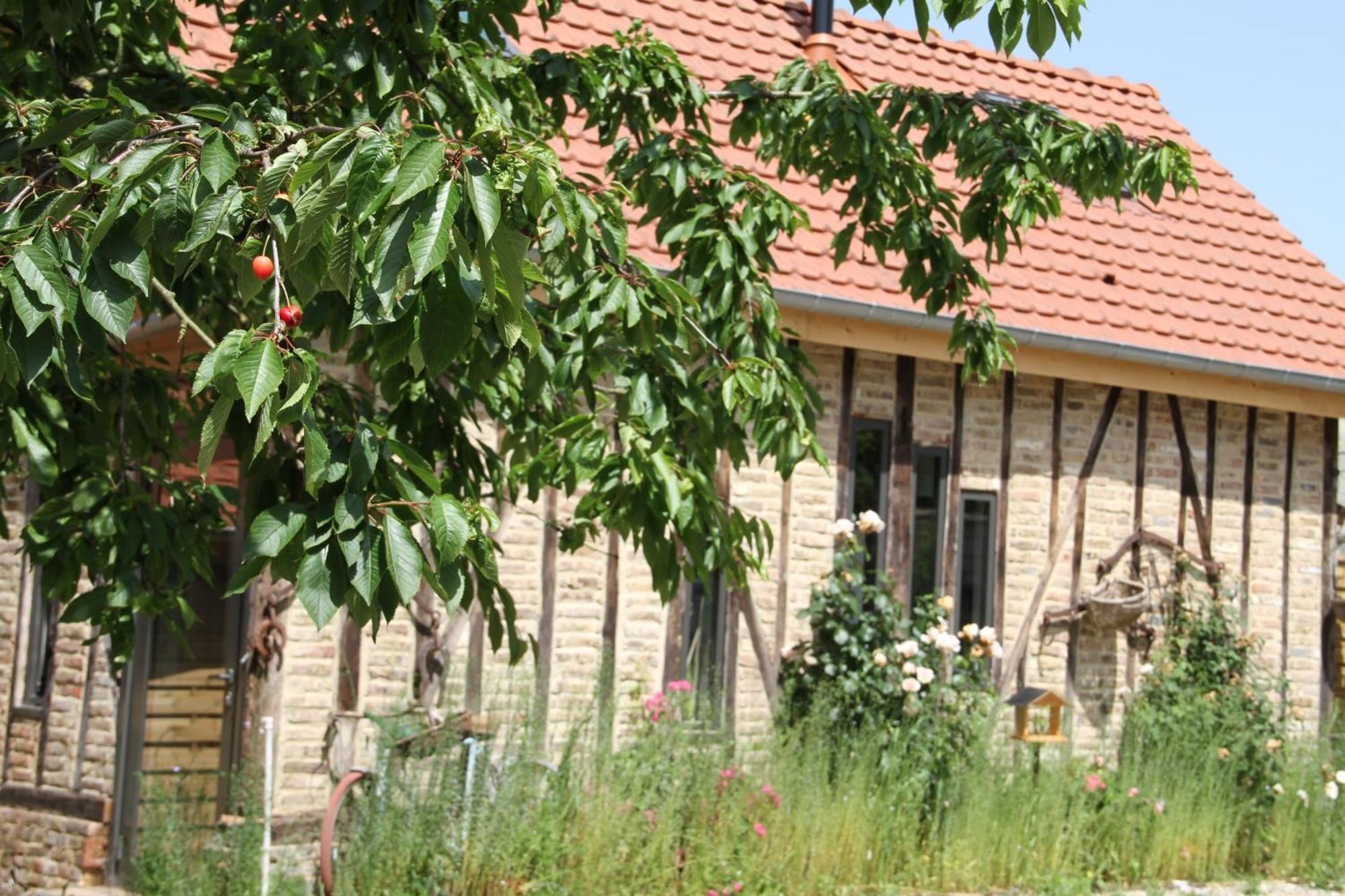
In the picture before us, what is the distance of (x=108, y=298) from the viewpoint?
244 centimetres

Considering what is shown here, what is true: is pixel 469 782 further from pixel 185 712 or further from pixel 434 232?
pixel 434 232

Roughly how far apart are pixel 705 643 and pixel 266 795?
2.75 meters

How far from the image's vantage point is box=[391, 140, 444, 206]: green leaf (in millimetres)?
2111

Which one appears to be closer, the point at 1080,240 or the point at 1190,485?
the point at 1190,485

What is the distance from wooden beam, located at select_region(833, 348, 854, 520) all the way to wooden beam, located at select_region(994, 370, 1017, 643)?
1102 mm

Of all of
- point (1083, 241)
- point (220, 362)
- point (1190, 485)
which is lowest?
point (220, 362)

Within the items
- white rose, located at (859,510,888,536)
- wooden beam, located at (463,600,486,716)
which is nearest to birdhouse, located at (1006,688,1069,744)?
white rose, located at (859,510,888,536)

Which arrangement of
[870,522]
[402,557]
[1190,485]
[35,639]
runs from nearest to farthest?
[402,557]
[35,639]
[870,522]
[1190,485]

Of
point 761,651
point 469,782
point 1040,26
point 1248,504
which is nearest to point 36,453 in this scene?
point 1040,26

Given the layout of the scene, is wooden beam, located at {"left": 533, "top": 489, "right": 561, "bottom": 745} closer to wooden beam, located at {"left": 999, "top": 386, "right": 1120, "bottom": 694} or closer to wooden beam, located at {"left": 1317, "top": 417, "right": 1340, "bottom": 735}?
wooden beam, located at {"left": 999, "top": 386, "right": 1120, "bottom": 694}

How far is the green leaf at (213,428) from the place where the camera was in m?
2.22

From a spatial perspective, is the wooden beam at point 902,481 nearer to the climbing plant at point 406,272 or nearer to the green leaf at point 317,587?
the climbing plant at point 406,272

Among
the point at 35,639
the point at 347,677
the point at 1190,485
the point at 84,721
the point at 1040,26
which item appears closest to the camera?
the point at 1040,26

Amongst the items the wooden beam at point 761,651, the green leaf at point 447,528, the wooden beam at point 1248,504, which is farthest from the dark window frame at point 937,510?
the green leaf at point 447,528
